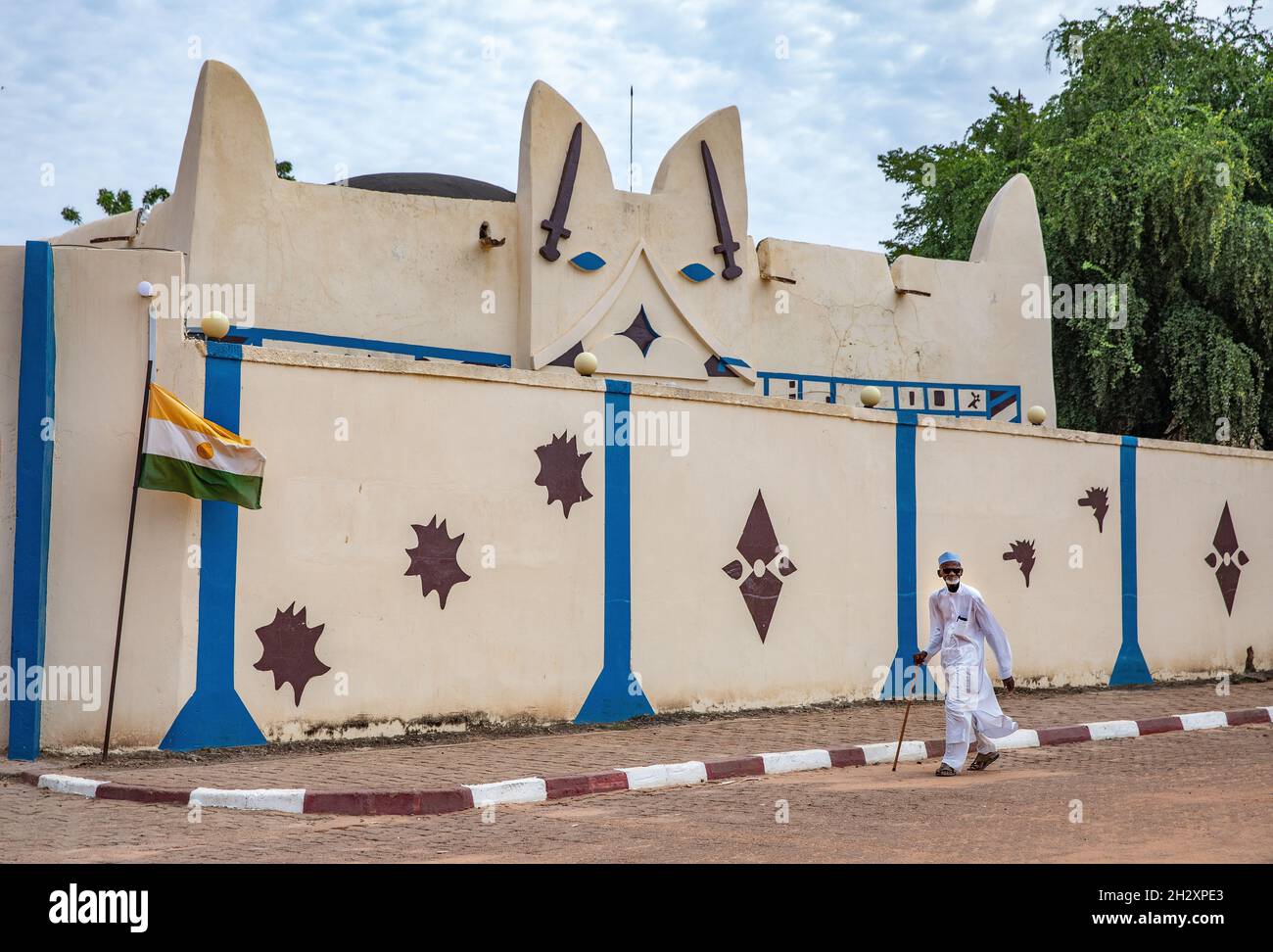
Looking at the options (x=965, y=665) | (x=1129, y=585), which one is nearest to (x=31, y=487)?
(x=965, y=665)

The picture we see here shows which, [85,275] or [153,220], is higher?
[153,220]

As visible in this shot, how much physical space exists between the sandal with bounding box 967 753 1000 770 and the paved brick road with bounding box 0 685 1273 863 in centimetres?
21

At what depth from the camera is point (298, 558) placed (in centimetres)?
1026

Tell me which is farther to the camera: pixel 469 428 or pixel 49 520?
pixel 469 428

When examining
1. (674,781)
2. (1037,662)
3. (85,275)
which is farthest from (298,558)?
(1037,662)

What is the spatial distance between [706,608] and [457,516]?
2681 millimetres

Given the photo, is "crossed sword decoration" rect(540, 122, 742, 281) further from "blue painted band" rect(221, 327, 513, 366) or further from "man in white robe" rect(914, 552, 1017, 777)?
"man in white robe" rect(914, 552, 1017, 777)

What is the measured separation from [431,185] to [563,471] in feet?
25.3

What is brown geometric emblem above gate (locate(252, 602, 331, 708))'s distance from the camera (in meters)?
10.1

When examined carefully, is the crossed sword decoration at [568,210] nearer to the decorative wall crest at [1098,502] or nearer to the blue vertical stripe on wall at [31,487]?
the decorative wall crest at [1098,502]

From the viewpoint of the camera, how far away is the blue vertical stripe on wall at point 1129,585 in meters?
16.2

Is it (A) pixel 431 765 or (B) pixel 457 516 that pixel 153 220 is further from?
(A) pixel 431 765

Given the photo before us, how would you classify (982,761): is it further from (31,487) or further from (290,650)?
(31,487)

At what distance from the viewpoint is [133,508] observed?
9609mm
